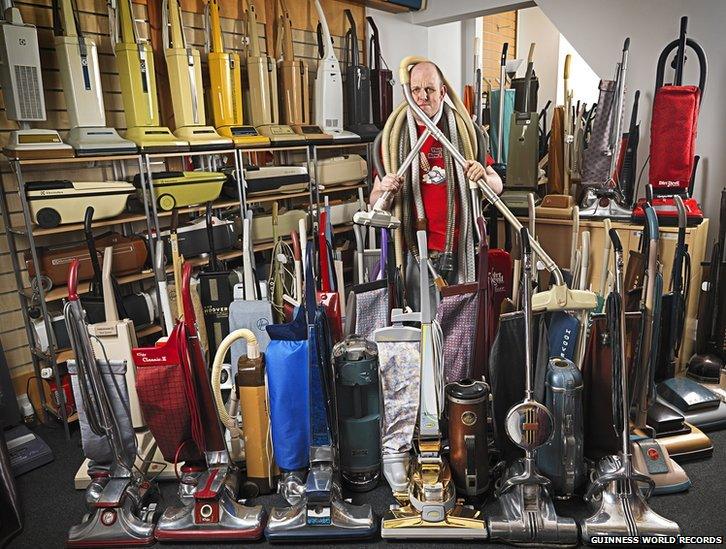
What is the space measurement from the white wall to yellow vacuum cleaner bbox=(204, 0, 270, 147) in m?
2.70

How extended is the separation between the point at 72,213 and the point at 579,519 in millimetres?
3093

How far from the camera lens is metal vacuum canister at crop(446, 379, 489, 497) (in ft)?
7.60

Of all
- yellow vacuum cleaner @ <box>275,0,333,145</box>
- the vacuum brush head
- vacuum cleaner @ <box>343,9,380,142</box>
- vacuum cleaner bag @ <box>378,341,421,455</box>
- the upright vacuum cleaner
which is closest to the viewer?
vacuum cleaner bag @ <box>378,341,421,455</box>

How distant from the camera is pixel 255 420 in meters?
2.48

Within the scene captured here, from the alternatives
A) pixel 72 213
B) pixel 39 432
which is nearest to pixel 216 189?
pixel 72 213

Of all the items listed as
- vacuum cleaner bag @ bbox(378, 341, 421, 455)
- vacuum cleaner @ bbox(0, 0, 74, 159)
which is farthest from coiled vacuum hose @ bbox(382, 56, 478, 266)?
vacuum cleaner @ bbox(0, 0, 74, 159)

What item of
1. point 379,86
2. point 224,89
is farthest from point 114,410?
point 379,86

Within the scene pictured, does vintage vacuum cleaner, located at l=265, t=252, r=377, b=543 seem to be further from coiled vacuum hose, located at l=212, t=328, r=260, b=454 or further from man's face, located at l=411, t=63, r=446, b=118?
man's face, located at l=411, t=63, r=446, b=118

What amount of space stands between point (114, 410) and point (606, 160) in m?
3.65

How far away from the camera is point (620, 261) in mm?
2168

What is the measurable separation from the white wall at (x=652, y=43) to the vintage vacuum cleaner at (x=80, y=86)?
3617 mm

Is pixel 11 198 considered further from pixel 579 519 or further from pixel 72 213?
pixel 579 519

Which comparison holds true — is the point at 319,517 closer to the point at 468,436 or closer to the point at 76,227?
the point at 468,436

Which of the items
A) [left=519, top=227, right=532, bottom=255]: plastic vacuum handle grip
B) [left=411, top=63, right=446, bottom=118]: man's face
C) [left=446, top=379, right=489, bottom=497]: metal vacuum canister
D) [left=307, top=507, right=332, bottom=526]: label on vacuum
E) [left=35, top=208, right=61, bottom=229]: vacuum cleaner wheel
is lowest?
[left=307, top=507, right=332, bottom=526]: label on vacuum
